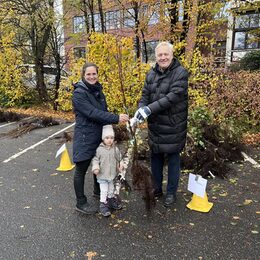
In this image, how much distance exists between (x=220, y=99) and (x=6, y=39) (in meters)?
9.38

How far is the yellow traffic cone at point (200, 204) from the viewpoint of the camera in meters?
3.62

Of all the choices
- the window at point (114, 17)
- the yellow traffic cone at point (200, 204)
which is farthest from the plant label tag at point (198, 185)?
the window at point (114, 17)

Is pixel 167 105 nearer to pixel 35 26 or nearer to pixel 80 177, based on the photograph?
pixel 80 177

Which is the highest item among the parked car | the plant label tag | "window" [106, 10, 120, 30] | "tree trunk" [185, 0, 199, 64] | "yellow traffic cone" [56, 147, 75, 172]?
"window" [106, 10, 120, 30]

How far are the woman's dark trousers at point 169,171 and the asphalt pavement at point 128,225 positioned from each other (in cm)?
23

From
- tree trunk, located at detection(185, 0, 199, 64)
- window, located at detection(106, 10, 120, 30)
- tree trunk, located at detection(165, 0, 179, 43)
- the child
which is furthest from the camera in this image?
window, located at detection(106, 10, 120, 30)

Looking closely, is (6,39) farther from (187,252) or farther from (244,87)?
(187,252)

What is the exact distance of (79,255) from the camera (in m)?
2.80

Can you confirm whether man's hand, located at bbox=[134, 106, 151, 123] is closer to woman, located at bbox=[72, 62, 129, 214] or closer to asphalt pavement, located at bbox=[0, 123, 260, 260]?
woman, located at bbox=[72, 62, 129, 214]

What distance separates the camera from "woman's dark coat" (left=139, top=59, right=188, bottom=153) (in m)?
3.36

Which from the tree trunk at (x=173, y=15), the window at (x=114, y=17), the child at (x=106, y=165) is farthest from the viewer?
the window at (x=114, y=17)

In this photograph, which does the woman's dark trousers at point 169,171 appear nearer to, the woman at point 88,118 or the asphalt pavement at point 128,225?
the asphalt pavement at point 128,225

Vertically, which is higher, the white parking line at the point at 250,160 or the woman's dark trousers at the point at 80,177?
the woman's dark trousers at the point at 80,177

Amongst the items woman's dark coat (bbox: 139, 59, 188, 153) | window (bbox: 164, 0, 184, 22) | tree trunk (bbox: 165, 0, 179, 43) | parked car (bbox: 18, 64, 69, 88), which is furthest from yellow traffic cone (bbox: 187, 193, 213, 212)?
parked car (bbox: 18, 64, 69, 88)
